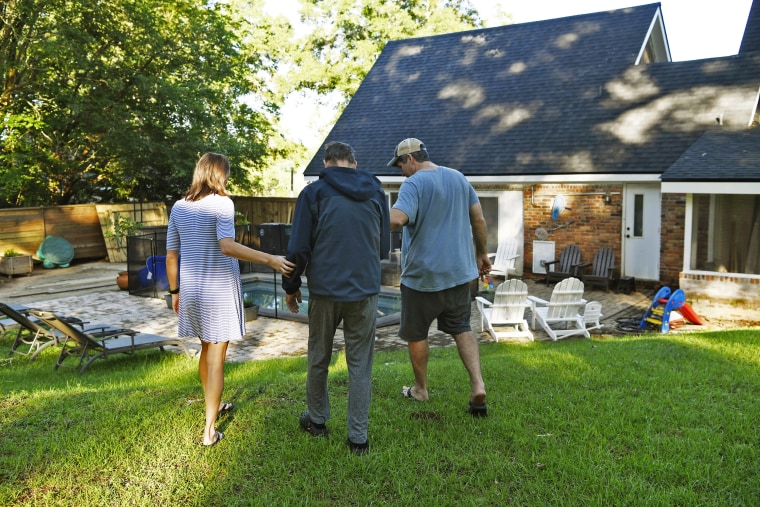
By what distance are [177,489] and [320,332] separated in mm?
1099

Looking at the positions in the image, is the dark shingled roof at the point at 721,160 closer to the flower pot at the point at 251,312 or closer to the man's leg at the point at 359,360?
the flower pot at the point at 251,312

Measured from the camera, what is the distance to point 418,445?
388 cm

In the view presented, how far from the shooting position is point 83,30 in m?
17.9

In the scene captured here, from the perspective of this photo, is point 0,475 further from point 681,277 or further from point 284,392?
point 681,277

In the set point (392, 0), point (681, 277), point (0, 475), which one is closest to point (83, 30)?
point (392, 0)

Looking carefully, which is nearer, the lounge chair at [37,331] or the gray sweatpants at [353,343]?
the gray sweatpants at [353,343]

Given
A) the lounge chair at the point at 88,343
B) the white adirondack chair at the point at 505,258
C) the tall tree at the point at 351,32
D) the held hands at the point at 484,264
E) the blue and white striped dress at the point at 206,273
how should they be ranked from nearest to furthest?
1. the blue and white striped dress at the point at 206,273
2. the held hands at the point at 484,264
3. the lounge chair at the point at 88,343
4. the white adirondack chair at the point at 505,258
5. the tall tree at the point at 351,32

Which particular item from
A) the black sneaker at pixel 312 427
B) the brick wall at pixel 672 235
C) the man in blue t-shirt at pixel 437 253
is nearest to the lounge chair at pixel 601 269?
the brick wall at pixel 672 235

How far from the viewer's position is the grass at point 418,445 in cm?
329

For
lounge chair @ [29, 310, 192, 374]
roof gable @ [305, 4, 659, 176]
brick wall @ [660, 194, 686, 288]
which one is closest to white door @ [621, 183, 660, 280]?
brick wall @ [660, 194, 686, 288]

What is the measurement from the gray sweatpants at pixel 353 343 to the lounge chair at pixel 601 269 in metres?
10.9

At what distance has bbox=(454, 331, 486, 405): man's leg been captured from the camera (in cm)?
432

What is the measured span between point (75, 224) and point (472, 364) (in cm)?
1809

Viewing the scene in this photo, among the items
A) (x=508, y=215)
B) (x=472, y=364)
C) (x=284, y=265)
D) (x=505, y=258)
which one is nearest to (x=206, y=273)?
(x=284, y=265)
